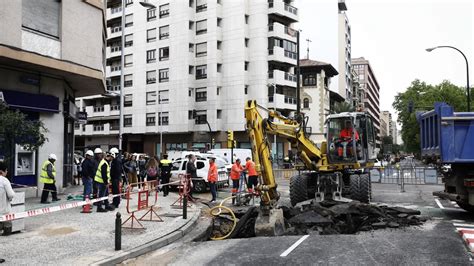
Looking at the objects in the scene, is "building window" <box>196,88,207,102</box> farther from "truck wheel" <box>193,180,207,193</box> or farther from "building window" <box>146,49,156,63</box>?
"truck wheel" <box>193,180,207,193</box>

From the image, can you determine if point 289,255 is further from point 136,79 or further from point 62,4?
point 136,79

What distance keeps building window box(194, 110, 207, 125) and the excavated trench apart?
36.0 meters

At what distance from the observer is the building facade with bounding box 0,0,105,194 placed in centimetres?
1388

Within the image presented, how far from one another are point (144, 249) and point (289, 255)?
2.82 m

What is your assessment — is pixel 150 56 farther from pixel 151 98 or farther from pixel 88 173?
pixel 88 173

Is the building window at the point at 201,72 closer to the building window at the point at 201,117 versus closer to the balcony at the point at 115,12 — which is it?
the building window at the point at 201,117

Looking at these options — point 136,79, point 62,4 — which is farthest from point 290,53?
point 62,4

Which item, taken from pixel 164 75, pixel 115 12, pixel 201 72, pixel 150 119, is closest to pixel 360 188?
pixel 201 72

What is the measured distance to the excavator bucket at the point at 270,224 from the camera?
9.87m

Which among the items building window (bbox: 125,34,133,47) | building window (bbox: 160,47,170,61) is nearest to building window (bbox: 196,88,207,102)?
building window (bbox: 160,47,170,61)

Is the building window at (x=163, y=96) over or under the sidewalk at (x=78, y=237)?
over

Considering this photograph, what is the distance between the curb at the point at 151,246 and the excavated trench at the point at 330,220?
698 millimetres

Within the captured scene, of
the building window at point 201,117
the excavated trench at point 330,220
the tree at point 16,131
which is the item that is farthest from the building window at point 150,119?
the excavated trench at point 330,220

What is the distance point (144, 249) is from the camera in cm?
830
